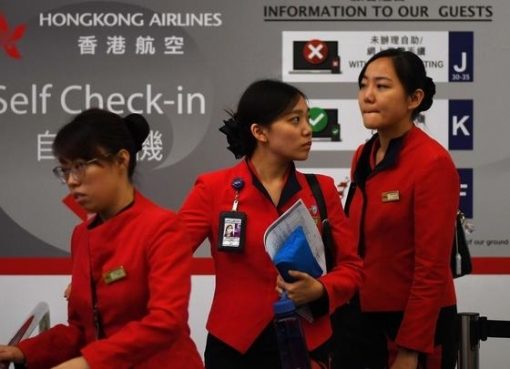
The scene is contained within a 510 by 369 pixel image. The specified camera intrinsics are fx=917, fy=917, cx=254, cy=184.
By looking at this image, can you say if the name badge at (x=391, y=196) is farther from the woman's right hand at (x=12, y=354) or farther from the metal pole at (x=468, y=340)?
the woman's right hand at (x=12, y=354)

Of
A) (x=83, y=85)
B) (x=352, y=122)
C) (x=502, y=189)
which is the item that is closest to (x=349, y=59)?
(x=352, y=122)

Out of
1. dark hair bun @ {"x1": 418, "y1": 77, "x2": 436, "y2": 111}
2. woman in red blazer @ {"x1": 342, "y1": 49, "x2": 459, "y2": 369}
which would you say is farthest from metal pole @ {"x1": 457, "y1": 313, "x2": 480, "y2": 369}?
dark hair bun @ {"x1": 418, "y1": 77, "x2": 436, "y2": 111}

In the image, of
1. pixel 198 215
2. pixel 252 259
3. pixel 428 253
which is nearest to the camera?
pixel 252 259

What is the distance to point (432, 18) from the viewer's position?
397 cm

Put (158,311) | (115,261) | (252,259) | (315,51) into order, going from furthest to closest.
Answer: (315,51) → (252,259) → (115,261) → (158,311)

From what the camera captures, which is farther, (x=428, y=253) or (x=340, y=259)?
(x=428, y=253)

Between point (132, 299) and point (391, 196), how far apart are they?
3.36ft

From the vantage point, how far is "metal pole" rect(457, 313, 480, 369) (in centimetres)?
301

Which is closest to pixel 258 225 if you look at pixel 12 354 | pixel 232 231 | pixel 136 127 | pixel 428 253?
pixel 232 231

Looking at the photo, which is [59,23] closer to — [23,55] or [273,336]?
[23,55]

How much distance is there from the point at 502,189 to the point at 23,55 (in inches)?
85.1

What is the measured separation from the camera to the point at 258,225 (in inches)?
93.0

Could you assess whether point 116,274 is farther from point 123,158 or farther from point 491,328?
point 491,328

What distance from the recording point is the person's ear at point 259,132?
2.45 m
